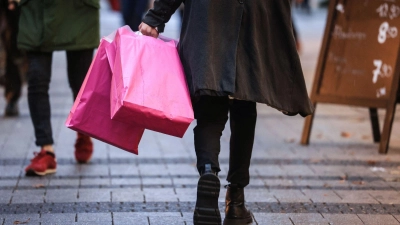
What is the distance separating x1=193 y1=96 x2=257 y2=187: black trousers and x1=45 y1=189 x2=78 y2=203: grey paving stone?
3.67 feet

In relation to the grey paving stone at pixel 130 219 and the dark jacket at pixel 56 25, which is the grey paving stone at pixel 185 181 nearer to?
the grey paving stone at pixel 130 219

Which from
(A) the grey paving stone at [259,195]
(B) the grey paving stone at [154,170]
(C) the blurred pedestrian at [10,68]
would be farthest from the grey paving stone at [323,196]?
(C) the blurred pedestrian at [10,68]

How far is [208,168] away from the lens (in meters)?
3.54

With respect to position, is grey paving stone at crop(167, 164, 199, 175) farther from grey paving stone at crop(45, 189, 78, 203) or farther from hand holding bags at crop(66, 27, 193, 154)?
hand holding bags at crop(66, 27, 193, 154)

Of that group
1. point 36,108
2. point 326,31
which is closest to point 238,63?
point 36,108

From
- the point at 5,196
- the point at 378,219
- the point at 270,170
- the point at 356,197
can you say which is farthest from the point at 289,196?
the point at 5,196

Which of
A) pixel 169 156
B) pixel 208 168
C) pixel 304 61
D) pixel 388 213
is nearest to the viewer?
pixel 208 168

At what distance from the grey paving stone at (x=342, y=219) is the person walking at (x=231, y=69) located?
22.7 inches

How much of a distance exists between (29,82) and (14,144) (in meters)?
1.27

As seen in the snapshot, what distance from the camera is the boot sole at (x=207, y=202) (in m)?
3.45

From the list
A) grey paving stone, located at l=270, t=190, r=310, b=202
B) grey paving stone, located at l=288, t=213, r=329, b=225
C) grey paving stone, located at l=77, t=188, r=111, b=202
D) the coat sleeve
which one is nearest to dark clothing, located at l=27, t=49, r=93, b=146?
grey paving stone, located at l=77, t=188, r=111, b=202

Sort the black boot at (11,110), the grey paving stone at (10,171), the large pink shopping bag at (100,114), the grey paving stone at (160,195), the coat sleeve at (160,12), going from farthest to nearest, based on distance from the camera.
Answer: the black boot at (11,110) < the grey paving stone at (10,171) < the grey paving stone at (160,195) < the large pink shopping bag at (100,114) < the coat sleeve at (160,12)

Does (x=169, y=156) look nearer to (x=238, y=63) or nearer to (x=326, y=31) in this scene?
(x=326, y=31)

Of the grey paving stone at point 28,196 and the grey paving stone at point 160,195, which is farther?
the grey paving stone at point 160,195
